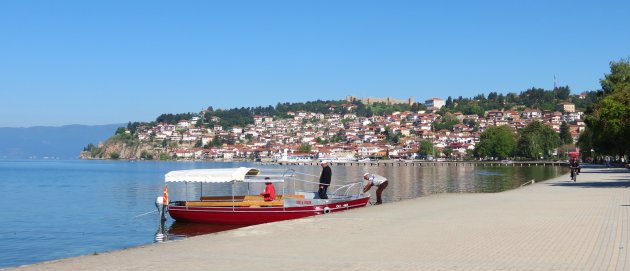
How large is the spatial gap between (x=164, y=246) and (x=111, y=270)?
305 cm

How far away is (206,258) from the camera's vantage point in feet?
40.4

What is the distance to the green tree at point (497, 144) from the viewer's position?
5733 inches

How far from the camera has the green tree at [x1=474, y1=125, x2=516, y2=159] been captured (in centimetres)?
→ 14562

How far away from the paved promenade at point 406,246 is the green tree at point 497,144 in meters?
129

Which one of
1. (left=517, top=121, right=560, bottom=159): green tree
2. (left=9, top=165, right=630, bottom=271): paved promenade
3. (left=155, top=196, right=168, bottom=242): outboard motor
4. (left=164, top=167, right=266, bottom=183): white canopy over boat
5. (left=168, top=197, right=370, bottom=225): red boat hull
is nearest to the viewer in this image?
(left=9, top=165, right=630, bottom=271): paved promenade

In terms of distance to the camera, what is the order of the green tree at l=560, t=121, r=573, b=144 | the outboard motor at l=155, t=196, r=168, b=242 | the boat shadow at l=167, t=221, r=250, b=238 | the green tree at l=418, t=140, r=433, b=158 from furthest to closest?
the green tree at l=418, t=140, r=433, b=158 → the green tree at l=560, t=121, r=573, b=144 → the boat shadow at l=167, t=221, r=250, b=238 → the outboard motor at l=155, t=196, r=168, b=242

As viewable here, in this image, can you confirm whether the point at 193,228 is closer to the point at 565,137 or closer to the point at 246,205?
the point at 246,205

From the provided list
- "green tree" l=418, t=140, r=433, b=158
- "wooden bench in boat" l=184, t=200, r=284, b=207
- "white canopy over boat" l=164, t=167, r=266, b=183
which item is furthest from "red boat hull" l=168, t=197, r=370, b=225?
"green tree" l=418, t=140, r=433, b=158

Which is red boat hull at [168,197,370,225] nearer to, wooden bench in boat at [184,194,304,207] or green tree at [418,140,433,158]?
wooden bench in boat at [184,194,304,207]

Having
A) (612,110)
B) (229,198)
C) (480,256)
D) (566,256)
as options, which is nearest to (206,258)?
(480,256)

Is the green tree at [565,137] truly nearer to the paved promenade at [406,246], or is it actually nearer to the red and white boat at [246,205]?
the red and white boat at [246,205]

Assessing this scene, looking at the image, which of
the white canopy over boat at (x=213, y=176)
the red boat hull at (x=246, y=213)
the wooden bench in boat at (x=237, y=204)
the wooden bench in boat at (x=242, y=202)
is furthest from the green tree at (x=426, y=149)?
the wooden bench in boat at (x=237, y=204)

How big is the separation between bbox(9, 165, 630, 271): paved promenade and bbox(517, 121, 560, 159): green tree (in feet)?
382

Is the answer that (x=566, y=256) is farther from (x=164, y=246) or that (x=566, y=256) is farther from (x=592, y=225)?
(x=164, y=246)
